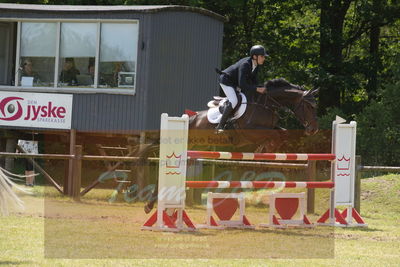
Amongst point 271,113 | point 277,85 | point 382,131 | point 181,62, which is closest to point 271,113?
point 271,113

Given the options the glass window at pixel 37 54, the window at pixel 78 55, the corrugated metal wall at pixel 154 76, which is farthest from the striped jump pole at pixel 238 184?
the glass window at pixel 37 54

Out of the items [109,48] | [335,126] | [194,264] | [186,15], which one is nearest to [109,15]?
[109,48]

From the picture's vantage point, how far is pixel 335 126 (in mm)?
11547

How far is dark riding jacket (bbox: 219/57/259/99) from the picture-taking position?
34.5 feet

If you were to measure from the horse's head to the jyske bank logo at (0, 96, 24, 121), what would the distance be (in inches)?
338

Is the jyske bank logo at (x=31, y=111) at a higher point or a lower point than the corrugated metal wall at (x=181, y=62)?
lower

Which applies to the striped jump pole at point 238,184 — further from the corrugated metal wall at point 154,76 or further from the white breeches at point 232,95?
the corrugated metal wall at point 154,76

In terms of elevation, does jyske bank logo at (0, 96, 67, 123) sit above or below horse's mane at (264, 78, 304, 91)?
below

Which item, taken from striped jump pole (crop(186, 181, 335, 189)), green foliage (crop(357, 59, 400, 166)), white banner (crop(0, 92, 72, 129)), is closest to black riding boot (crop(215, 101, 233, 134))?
striped jump pole (crop(186, 181, 335, 189))

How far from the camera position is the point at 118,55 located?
1669cm

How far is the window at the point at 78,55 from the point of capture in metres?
16.6

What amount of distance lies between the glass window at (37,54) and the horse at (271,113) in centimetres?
755

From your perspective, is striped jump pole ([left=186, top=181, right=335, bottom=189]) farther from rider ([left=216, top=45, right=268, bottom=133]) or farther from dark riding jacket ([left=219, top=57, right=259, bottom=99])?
dark riding jacket ([left=219, top=57, right=259, bottom=99])

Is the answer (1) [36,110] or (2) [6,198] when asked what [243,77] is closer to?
(2) [6,198]
